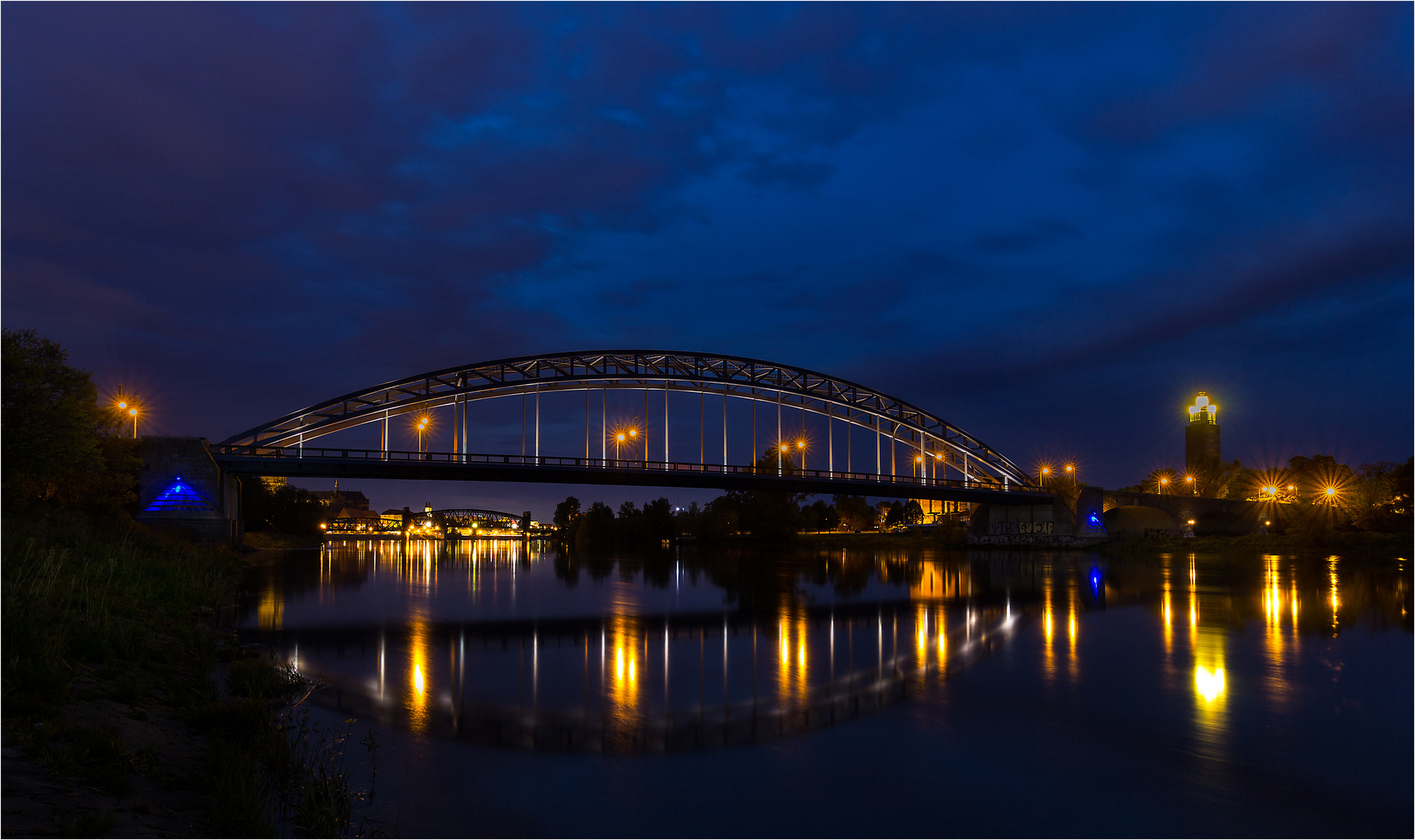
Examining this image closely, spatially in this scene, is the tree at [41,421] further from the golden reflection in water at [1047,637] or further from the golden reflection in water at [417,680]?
the golden reflection in water at [1047,637]

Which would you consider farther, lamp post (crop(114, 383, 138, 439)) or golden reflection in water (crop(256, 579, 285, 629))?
lamp post (crop(114, 383, 138, 439))

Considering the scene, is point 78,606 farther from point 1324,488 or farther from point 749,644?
point 1324,488

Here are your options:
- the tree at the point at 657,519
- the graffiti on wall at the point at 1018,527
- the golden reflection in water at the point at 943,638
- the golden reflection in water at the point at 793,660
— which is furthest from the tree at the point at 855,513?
the golden reflection in water at the point at 793,660

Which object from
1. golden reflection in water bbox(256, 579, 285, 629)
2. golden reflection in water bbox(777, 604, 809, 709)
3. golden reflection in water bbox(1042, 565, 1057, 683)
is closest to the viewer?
golden reflection in water bbox(777, 604, 809, 709)

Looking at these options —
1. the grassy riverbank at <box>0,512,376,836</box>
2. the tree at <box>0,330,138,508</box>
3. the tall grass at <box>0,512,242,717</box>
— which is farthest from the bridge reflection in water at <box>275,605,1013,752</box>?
the tree at <box>0,330,138,508</box>

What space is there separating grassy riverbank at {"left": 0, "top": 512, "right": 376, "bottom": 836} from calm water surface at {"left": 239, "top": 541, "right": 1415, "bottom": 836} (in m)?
1.16

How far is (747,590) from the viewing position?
3641 cm

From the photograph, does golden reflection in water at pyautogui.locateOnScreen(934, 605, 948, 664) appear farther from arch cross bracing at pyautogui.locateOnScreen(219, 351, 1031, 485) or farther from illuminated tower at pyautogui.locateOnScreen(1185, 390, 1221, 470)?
illuminated tower at pyautogui.locateOnScreen(1185, 390, 1221, 470)

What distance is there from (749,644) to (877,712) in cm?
761

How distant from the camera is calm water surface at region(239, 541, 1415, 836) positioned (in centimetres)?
884

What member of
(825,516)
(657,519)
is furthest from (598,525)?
(825,516)

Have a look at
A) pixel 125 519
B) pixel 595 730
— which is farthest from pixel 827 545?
pixel 595 730

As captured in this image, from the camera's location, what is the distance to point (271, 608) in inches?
1053

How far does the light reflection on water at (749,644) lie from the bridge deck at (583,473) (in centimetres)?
1040
